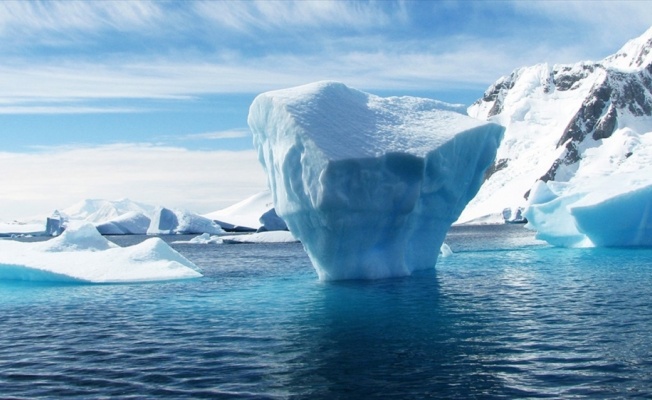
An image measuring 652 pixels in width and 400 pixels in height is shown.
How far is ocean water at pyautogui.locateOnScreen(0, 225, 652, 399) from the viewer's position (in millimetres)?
10234

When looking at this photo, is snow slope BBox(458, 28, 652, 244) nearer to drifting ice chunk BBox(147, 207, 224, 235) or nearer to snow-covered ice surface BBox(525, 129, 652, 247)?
drifting ice chunk BBox(147, 207, 224, 235)

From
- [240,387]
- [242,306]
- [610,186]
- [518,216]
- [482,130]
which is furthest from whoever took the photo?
[518,216]

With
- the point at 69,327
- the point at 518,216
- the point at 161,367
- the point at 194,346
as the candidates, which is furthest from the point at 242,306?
the point at 518,216

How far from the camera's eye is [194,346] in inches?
522

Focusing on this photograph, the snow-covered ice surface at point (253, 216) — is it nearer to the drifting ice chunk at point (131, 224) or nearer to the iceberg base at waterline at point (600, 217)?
the drifting ice chunk at point (131, 224)

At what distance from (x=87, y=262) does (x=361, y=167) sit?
39.0ft

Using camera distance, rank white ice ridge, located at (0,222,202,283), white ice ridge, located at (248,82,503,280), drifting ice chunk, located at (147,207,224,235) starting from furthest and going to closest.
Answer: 1. drifting ice chunk, located at (147,207,224,235)
2. white ice ridge, located at (0,222,202,283)
3. white ice ridge, located at (248,82,503,280)

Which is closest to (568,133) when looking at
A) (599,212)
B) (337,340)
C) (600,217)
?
(600,217)

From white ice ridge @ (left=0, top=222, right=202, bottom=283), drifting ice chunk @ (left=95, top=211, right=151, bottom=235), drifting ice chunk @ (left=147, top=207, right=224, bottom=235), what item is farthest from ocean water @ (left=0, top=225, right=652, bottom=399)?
drifting ice chunk @ (left=95, top=211, right=151, bottom=235)

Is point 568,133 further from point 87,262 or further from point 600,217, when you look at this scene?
point 87,262

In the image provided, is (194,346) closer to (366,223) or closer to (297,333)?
(297,333)

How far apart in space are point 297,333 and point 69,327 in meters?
5.17

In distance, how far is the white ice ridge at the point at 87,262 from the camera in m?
26.2

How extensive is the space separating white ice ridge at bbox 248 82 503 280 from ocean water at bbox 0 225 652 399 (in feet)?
4.77
